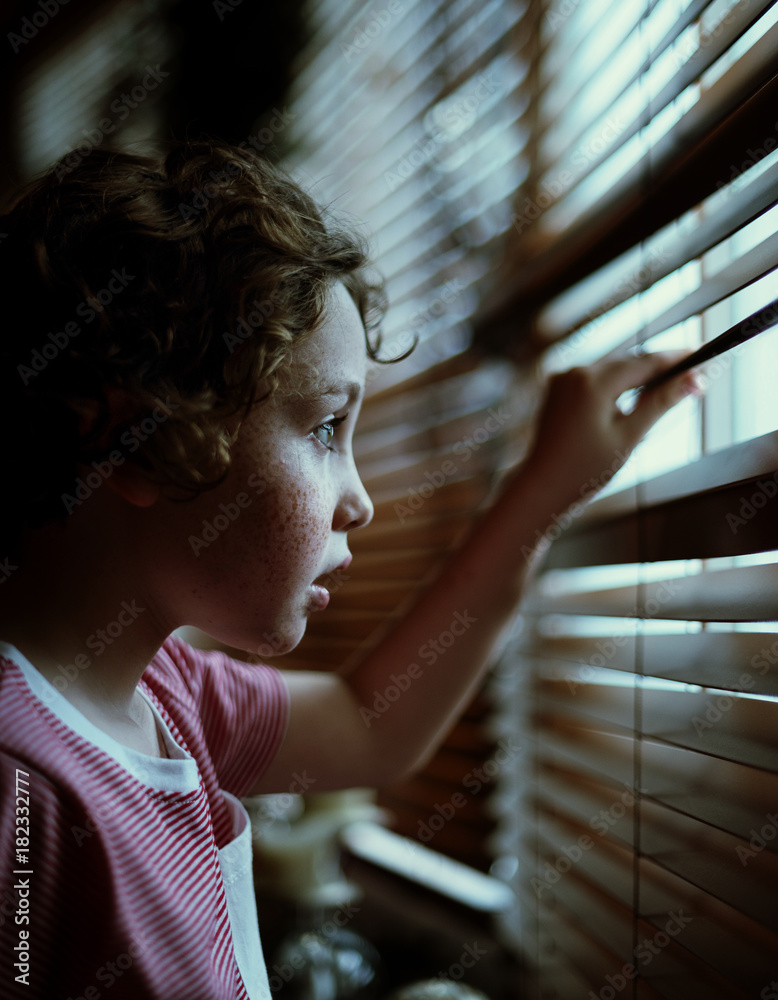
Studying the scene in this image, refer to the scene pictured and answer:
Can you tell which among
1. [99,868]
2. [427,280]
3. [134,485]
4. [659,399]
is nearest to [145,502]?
[134,485]

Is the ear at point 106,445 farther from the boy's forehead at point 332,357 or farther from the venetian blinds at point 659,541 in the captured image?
the venetian blinds at point 659,541

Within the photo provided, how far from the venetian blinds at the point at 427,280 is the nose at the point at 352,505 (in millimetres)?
431

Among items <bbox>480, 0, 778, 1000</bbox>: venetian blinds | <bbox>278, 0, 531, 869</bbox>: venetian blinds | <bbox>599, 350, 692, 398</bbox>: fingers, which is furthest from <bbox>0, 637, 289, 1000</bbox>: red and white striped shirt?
<bbox>278, 0, 531, 869</bbox>: venetian blinds

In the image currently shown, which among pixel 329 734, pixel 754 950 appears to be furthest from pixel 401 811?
pixel 754 950

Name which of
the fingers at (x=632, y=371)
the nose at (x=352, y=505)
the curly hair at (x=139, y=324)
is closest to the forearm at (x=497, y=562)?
the fingers at (x=632, y=371)

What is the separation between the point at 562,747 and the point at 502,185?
79 centimetres

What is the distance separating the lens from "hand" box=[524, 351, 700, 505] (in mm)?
739

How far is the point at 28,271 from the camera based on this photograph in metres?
0.57

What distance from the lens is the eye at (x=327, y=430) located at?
24.6 inches

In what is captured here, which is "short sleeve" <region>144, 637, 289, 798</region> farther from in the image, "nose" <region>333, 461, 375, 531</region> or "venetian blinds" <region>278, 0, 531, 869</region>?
"venetian blinds" <region>278, 0, 531, 869</region>

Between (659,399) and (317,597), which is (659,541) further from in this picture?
(317,597)

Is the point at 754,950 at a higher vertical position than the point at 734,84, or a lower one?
lower

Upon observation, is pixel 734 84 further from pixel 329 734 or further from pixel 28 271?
pixel 329 734

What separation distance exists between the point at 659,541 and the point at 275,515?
1.19ft
